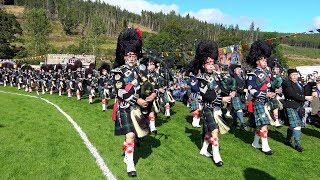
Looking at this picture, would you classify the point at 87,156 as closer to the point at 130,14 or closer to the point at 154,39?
the point at 154,39

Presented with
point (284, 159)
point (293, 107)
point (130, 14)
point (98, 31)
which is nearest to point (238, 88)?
point (293, 107)

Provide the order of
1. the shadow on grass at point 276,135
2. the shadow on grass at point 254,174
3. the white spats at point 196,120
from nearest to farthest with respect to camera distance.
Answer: the shadow on grass at point 254,174 < the shadow on grass at point 276,135 < the white spats at point 196,120

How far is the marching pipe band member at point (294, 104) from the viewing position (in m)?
9.19

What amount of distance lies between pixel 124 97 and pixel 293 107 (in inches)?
203

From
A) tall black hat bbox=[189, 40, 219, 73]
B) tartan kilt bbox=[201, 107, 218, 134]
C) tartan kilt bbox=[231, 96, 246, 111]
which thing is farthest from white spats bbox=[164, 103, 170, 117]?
tartan kilt bbox=[201, 107, 218, 134]

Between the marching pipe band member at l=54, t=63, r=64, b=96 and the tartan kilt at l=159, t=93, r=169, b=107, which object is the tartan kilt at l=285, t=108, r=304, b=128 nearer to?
the tartan kilt at l=159, t=93, r=169, b=107

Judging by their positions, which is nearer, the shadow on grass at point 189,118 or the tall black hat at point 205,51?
the tall black hat at point 205,51

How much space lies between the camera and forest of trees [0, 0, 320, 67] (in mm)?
91750

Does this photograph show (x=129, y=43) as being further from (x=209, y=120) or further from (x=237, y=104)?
(x=237, y=104)

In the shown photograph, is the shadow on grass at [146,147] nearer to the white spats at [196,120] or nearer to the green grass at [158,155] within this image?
the green grass at [158,155]

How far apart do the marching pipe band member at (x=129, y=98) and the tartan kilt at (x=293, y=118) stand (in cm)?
445

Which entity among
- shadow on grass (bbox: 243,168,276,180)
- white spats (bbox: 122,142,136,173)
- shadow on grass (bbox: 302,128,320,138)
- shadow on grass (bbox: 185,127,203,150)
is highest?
white spats (bbox: 122,142,136,173)

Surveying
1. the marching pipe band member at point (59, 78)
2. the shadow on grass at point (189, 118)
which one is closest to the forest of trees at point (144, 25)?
the marching pipe band member at point (59, 78)

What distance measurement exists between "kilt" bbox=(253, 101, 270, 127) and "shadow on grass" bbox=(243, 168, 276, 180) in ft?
5.29
